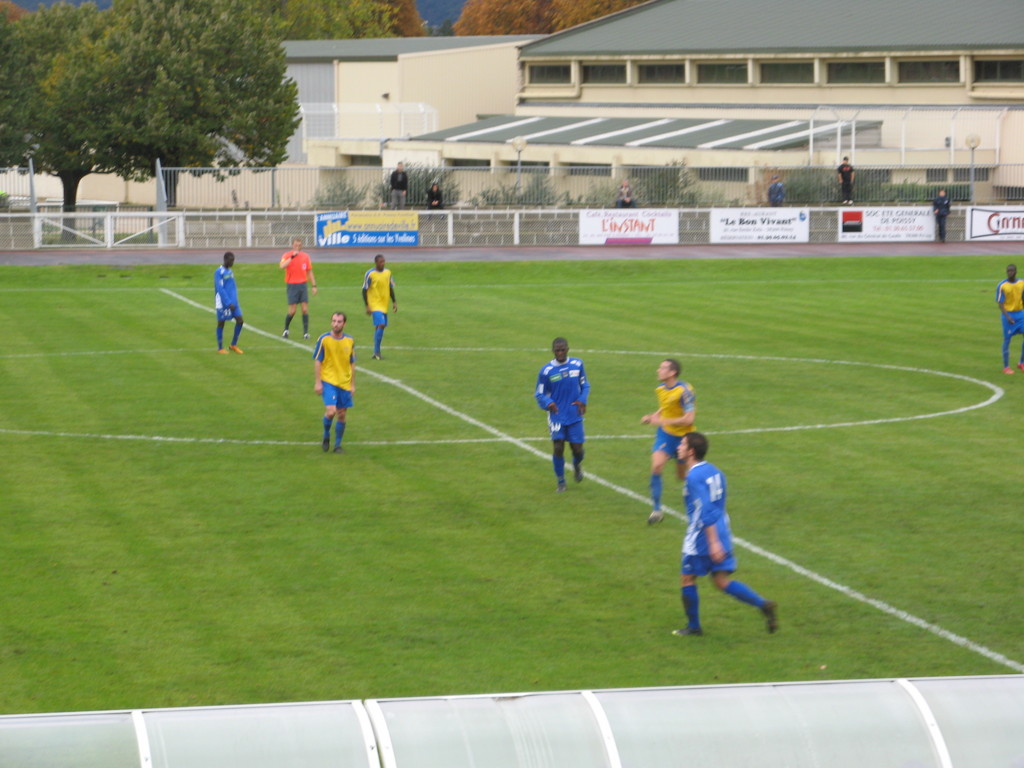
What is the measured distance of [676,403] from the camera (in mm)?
15266

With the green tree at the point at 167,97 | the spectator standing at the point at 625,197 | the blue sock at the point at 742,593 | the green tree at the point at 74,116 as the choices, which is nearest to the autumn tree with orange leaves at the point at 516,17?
the green tree at the point at 167,97

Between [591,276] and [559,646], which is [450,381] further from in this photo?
[591,276]

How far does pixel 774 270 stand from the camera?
4450 cm

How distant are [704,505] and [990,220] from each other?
4156 centimetres

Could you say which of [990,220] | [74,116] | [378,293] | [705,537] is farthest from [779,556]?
[74,116]

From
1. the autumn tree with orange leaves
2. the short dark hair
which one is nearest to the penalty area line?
the short dark hair

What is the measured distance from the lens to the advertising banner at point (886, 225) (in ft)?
165

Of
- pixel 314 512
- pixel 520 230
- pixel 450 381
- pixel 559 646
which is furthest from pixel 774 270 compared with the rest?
pixel 559 646

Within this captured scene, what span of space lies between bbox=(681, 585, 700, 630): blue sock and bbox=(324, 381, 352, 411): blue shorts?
8.02 m

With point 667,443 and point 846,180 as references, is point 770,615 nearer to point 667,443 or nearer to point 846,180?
point 667,443

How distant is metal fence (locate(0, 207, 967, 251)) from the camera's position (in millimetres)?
48250

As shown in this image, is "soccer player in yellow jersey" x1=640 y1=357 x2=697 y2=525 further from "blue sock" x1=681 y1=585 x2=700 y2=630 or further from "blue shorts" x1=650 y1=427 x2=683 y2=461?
"blue sock" x1=681 y1=585 x2=700 y2=630

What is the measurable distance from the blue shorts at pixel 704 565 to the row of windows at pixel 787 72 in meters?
60.4

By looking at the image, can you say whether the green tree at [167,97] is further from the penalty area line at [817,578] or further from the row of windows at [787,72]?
the penalty area line at [817,578]
